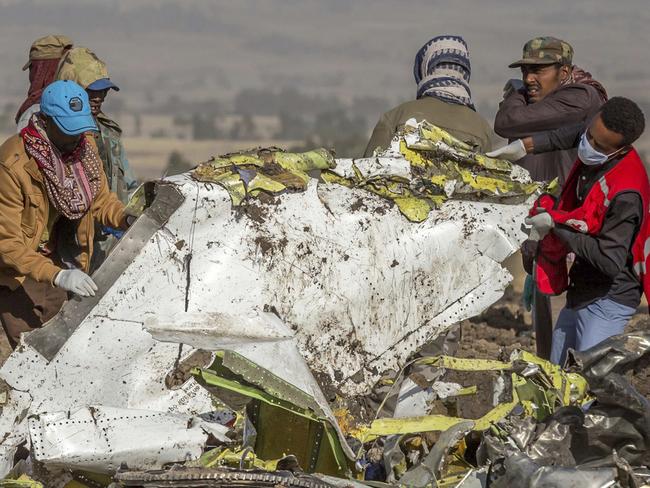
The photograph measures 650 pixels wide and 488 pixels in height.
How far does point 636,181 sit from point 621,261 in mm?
369

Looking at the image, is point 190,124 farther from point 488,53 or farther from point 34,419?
point 34,419

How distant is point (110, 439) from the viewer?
15.1 feet

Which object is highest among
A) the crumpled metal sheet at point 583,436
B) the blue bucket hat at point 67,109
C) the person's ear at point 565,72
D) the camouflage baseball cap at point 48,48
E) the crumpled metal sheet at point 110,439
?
the person's ear at point 565,72

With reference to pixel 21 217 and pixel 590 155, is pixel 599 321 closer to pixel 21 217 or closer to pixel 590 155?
pixel 590 155

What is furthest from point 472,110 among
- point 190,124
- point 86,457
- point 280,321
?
point 190,124

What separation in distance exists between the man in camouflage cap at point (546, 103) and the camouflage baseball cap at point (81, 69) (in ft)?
7.69

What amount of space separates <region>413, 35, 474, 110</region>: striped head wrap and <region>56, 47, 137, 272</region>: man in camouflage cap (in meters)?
1.84

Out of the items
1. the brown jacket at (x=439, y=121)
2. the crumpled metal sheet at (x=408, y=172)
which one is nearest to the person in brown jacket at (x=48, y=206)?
the crumpled metal sheet at (x=408, y=172)

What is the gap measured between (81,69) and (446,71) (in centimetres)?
212

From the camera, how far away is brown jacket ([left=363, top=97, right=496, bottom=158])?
644cm

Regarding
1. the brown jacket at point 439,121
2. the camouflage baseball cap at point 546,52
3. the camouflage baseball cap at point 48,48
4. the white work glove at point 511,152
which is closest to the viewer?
the white work glove at point 511,152

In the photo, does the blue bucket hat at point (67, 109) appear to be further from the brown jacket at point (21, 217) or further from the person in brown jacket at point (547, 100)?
the person in brown jacket at point (547, 100)

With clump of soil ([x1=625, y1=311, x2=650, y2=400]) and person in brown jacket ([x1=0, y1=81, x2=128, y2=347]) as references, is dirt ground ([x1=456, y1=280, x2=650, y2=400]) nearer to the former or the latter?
clump of soil ([x1=625, y1=311, x2=650, y2=400])

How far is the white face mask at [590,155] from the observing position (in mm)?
5539
